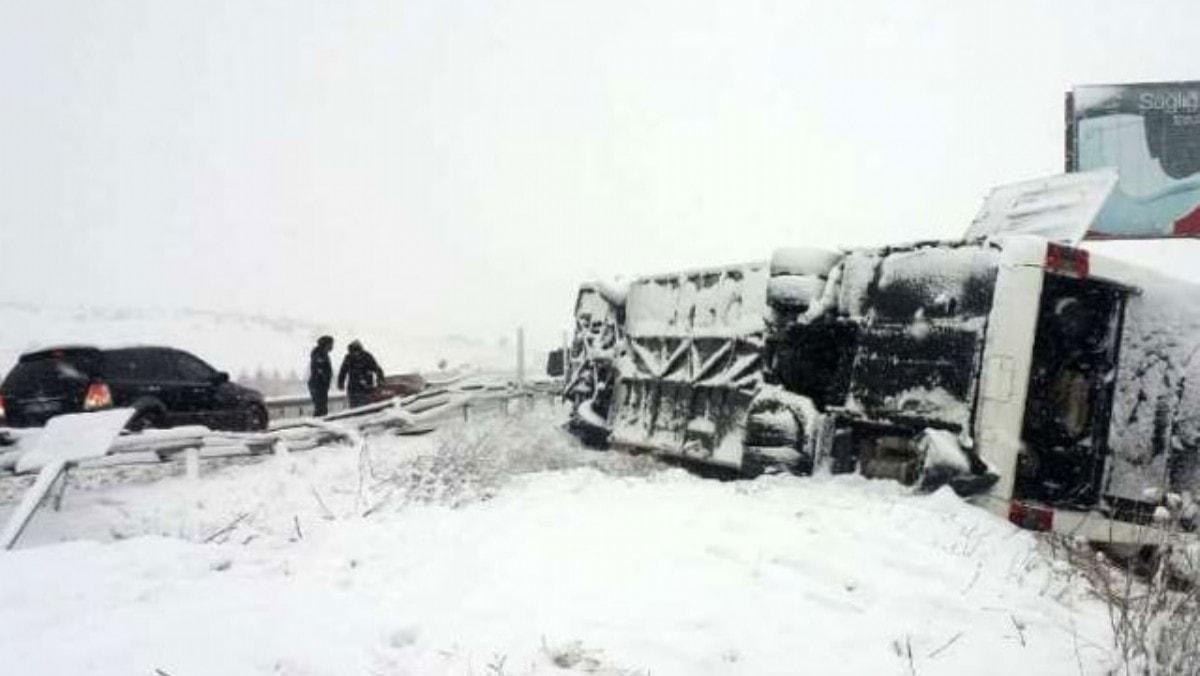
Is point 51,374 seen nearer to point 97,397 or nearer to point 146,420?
point 97,397

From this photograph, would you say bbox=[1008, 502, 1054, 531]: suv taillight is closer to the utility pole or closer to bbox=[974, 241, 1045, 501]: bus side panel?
bbox=[974, 241, 1045, 501]: bus side panel

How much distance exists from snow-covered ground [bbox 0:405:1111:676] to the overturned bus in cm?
36

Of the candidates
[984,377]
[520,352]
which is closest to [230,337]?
[520,352]

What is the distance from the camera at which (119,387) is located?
11.4 metres

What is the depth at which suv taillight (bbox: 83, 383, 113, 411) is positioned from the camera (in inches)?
433

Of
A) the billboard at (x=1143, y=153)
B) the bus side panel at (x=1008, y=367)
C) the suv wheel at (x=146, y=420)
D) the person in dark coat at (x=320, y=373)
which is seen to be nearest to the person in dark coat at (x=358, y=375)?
the person in dark coat at (x=320, y=373)

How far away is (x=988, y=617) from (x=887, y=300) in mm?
2896

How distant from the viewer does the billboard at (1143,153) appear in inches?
730

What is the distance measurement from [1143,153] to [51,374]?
19.9 meters

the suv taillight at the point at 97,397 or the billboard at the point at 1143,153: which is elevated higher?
the billboard at the point at 1143,153

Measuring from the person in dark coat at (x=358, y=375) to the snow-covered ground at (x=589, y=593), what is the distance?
31.2 feet

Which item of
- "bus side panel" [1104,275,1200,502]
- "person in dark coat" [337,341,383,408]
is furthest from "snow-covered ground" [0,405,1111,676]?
"person in dark coat" [337,341,383,408]

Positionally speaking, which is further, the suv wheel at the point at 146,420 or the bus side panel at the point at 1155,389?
the suv wheel at the point at 146,420

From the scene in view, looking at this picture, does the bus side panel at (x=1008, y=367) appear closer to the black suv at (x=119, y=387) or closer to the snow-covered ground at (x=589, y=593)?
the snow-covered ground at (x=589, y=593)
